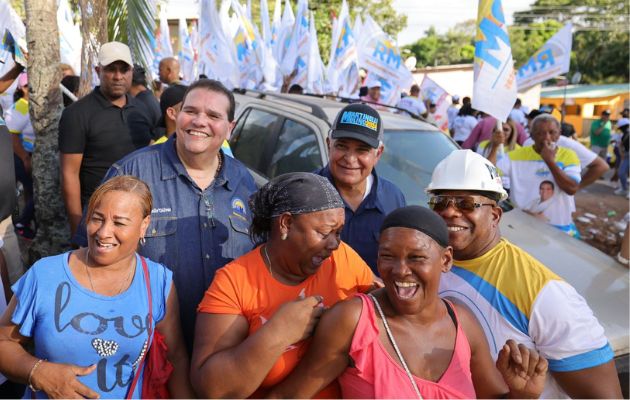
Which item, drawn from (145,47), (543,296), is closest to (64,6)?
(145,47)

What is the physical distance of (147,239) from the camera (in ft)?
7.86

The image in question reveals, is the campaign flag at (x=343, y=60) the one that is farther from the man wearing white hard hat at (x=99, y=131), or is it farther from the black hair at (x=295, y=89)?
the man wearing white hard hat at (x=99, y=131)

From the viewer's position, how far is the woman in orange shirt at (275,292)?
174 cm

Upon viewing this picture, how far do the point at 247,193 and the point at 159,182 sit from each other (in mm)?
458

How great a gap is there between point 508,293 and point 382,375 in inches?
25.2

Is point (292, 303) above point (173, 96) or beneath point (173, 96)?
beneath

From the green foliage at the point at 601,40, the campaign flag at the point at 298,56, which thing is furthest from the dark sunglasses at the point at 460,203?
the green foliage at the point at 601,40

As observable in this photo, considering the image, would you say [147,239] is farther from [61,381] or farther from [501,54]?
[501,54]

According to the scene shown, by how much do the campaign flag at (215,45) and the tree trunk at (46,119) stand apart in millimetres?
6062

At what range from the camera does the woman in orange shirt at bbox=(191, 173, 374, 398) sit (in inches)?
68.5

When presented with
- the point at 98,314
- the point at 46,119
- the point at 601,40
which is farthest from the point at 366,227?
the point at 601,40

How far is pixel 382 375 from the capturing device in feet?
5.52

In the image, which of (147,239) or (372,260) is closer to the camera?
(147,239)

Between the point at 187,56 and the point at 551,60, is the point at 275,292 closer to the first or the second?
the point at 551,60
